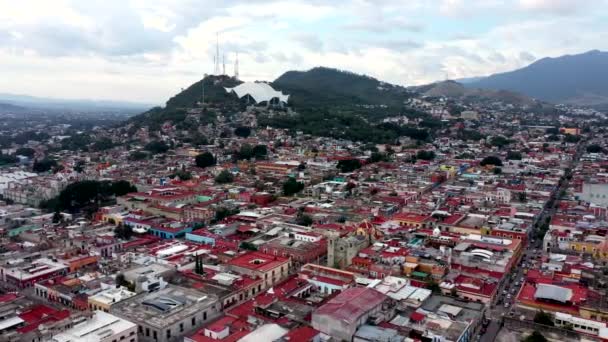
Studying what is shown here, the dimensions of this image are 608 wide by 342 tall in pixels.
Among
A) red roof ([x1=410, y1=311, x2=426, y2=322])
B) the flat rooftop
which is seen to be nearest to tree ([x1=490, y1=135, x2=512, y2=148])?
red roof ([x1=410, y1=311, x2=426, y2=322])

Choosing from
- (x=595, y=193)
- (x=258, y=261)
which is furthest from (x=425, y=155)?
(x=258, y=261)

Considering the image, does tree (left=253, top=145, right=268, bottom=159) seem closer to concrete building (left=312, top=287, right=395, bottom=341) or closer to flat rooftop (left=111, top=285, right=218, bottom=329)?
flat rooftop (left=111, top=285, right=218, bottom=329)

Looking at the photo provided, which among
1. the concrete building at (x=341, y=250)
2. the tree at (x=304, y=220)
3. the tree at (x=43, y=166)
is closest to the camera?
the concrete building at (x=341, y=250)

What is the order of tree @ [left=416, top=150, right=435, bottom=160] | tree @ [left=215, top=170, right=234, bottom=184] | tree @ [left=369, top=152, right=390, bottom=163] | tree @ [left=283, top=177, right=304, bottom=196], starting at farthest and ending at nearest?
tree @ [left=416, top=150, right=435, bottom=160]
tree @ [left=369, top=152, right=390, bottom=163]
tree @ [left=215, top=170, right=234, bottom=184]
tree @ [left=283, top=177, right=304, bottom=196]

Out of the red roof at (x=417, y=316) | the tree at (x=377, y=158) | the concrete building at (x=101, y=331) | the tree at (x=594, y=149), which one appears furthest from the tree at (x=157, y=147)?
the tree at (x=594, y=149)

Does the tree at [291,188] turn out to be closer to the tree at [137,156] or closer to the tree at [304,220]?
the tree at [304,220]
